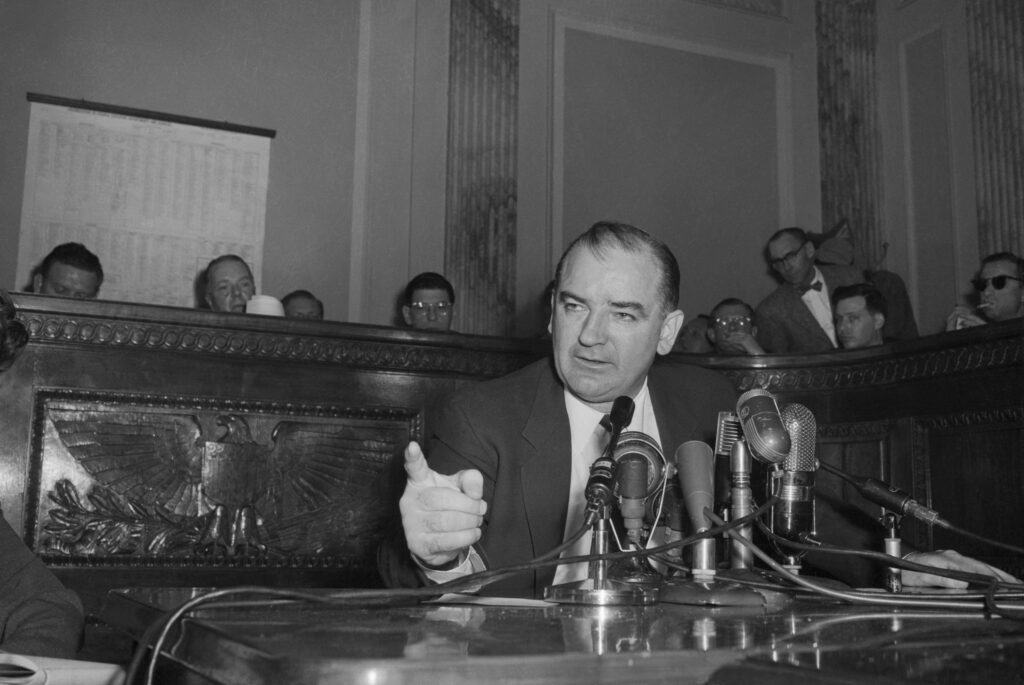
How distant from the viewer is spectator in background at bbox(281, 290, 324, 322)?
5711 millimetres

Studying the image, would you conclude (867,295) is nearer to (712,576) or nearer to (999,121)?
(999,121)

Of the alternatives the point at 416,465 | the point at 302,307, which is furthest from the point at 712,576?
the point at 302,307

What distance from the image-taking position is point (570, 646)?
84 cm

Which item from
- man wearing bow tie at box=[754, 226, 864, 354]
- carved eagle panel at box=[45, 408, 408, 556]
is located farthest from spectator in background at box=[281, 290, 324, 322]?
man wearing bow tie at box=[754, 226, 864, 354]

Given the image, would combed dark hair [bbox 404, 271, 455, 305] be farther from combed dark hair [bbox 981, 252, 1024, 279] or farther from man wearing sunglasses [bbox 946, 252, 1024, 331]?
combed dark hair [bbox 981, 252, 1024, 279]

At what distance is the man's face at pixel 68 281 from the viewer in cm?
496

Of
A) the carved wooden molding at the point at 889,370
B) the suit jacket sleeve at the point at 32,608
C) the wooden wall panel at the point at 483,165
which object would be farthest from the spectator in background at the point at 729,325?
the suit jacket sleeve at the point at 32,608

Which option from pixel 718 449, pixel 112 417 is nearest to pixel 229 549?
pixel 112 417

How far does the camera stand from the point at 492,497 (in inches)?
85.7

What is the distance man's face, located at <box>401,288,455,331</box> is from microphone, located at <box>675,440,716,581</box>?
3.72 metres

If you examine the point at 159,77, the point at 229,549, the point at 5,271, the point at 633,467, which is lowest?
the point at 229,549

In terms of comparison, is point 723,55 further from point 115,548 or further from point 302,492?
point 115,548

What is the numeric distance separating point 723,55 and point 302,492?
554 cm

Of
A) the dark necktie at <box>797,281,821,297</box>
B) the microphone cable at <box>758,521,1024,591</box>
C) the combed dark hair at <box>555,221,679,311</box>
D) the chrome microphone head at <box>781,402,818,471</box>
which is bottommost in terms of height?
the microphone cable at <box>758,521,1024,591</box>
